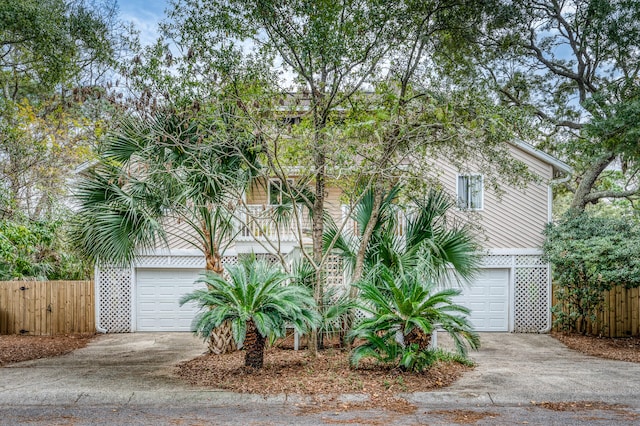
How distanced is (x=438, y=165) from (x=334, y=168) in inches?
301

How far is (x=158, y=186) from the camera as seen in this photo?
9.27m

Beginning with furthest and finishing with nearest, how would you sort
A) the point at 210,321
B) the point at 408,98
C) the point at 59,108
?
the point at 59,108, the point at 408,98, the point at 210,321

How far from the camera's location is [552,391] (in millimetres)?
6844

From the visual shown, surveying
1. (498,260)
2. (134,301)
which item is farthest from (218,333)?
(498,260)

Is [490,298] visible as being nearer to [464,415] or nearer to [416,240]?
[416,240]

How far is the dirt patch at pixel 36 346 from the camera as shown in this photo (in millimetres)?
10516

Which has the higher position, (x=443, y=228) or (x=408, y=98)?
(x=408, y=98)

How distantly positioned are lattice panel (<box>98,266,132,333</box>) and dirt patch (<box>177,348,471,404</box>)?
22.1ft

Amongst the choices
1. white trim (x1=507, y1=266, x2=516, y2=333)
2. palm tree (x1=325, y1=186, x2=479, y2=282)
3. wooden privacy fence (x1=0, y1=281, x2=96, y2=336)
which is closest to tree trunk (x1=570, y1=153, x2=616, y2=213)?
white trim (x1=507, y1=266, x2=516, y2=333)

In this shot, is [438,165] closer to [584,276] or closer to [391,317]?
[584,276]

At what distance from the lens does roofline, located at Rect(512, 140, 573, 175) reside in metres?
14.5

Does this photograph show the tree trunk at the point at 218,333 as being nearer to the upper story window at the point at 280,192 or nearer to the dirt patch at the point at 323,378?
the dirt patch at the point at 323,378

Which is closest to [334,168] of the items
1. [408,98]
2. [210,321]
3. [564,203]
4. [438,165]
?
[408,98]

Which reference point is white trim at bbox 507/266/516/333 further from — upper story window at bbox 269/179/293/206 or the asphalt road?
upper story window at bbox 269/179/293/206
